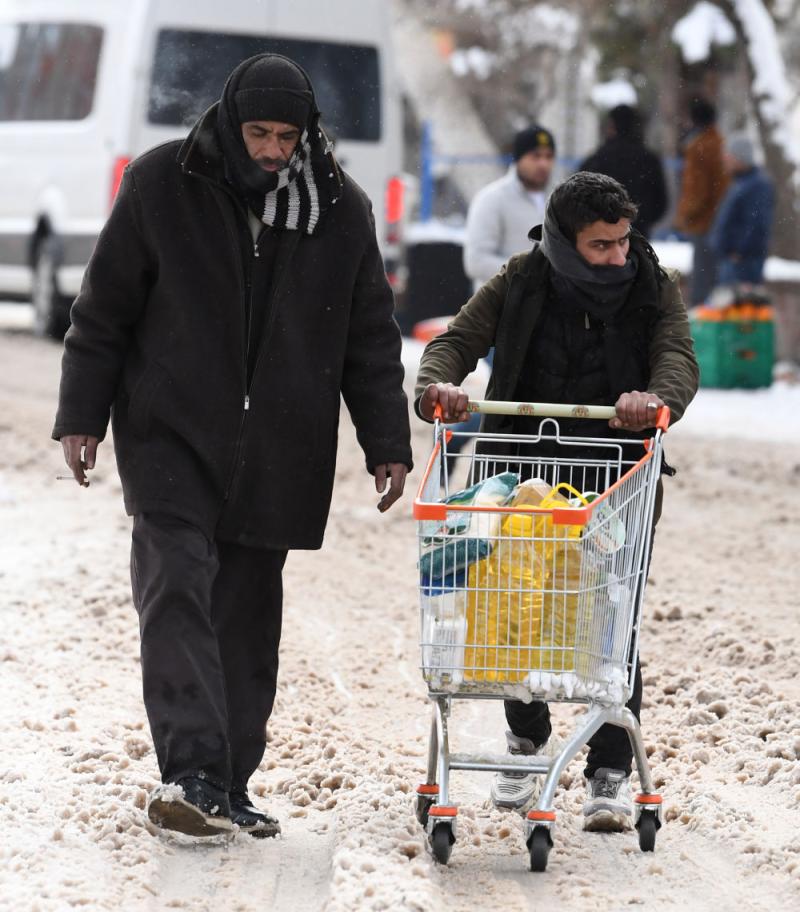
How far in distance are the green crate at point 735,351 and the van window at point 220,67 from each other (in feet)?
11.3

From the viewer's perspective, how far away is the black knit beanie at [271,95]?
4.70m

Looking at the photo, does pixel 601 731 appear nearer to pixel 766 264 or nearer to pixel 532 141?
pixel 532 141

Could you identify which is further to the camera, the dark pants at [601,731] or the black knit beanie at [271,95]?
the dark pants at [601,731]

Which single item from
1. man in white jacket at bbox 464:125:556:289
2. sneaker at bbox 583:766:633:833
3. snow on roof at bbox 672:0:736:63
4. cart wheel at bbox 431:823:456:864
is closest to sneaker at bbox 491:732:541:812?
sneaker at bbox 583:766:633:833

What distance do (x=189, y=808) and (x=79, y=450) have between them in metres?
0.97

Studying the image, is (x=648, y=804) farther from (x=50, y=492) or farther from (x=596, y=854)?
(x=50, y=492)

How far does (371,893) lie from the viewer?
14.0ft

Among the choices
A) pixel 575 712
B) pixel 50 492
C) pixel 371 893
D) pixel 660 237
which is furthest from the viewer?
pixel 660 237

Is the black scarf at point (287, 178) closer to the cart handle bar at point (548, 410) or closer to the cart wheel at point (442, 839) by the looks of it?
the cart handle bar at point (548, 410)

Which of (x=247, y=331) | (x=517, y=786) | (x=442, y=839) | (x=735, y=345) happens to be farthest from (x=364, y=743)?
(x=735, y=345)

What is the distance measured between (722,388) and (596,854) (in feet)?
36.9

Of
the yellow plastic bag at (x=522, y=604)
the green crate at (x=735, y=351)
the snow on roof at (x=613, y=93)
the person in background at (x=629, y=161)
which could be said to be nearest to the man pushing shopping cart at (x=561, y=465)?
the yellow plastic bag at (x=522, y=604)

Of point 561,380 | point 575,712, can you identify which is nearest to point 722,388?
point 575,712

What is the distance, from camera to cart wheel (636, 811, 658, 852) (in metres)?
4.79
